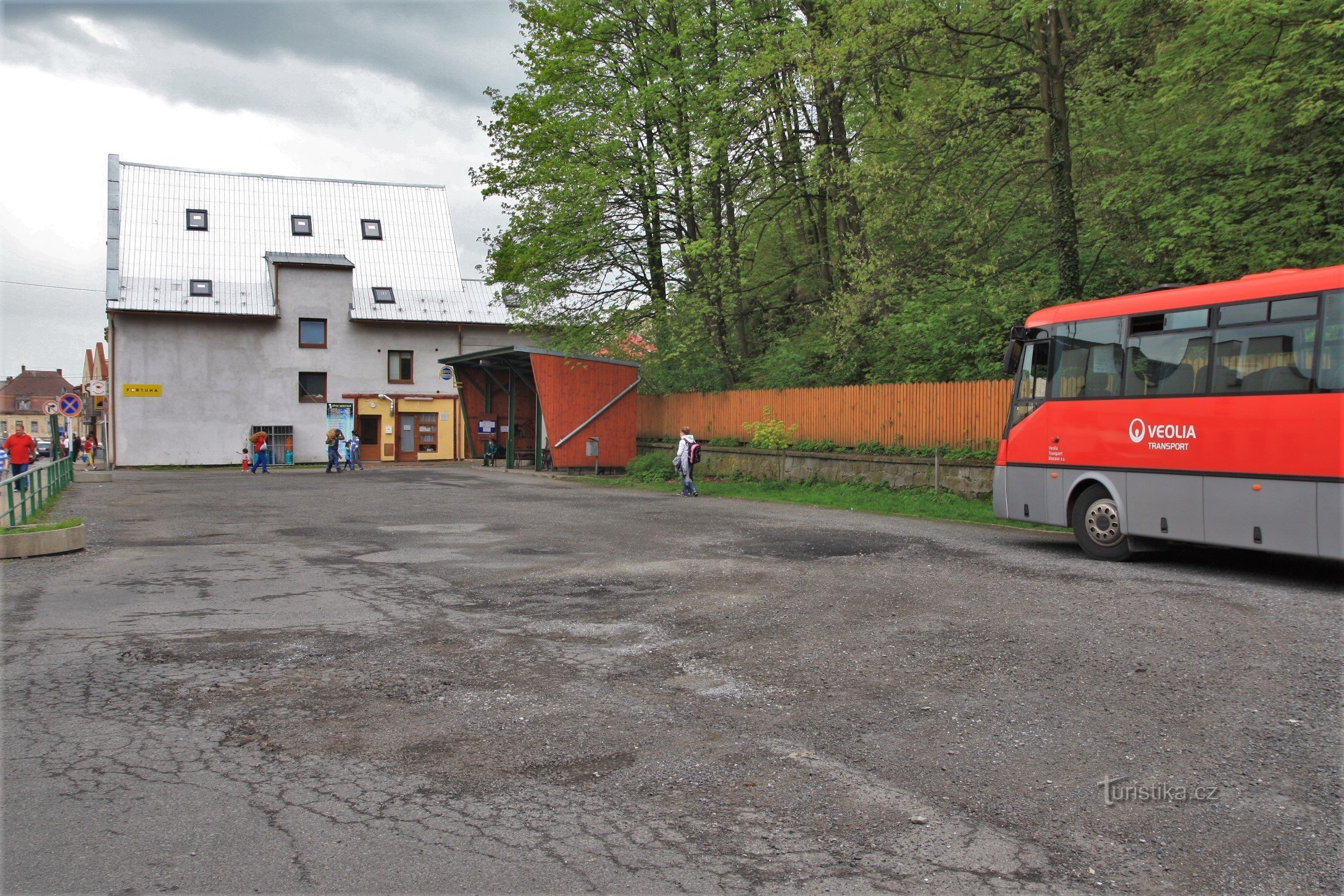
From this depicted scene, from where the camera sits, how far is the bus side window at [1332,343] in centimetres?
927

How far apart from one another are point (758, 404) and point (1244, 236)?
14473 mm

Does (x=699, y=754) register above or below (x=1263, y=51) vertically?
below

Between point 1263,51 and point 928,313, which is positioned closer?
point 1263,51

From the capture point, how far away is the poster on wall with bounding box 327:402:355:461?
139ft

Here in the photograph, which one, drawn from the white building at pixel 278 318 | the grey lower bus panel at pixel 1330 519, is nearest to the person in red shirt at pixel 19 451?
the white building at pixel 278 318

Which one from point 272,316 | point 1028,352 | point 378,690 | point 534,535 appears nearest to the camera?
point 378,690

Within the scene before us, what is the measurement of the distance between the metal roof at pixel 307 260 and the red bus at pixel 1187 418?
120ft

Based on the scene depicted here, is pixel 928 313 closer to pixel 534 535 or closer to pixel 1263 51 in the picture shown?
pixel 1263 51

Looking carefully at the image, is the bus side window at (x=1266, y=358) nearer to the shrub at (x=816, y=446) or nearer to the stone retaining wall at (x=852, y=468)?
the stone retaining wall at (x=852, y=468)

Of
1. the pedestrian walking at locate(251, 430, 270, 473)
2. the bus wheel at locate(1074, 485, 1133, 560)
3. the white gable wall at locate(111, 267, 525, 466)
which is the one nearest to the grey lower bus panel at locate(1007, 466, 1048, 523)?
the bus wheel at locate(1074, 485, 1133, 560)

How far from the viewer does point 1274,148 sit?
14.6 metres

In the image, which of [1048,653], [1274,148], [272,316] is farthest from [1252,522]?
[272,316]

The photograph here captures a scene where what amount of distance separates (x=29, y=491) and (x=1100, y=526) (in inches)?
666

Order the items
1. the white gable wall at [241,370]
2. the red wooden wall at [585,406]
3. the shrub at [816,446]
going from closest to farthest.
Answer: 1. the shrub at [816,446]
2. the red wooden wall at [585,406]
3. the white gable wall at [241,370]
